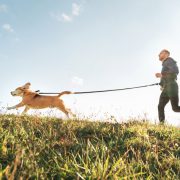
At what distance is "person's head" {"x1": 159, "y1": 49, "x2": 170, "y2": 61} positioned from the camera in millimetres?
8695

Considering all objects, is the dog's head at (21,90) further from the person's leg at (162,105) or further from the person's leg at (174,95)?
the person's leg at (174,95)

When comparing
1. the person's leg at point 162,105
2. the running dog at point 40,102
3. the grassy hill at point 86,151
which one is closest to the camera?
the grassy hill at point 86,151

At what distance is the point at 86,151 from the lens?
4.05 metres

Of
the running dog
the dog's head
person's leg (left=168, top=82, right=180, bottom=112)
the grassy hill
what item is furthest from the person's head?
the dog's head

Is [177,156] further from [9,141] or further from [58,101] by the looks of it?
[58,101]

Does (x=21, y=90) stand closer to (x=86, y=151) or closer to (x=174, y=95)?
(x=174, y=95)

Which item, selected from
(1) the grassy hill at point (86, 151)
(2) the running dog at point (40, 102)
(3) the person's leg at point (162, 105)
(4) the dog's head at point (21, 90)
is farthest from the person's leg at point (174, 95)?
(4) the dog's head at point (21, 90)

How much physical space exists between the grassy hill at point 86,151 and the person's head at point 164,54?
3.30m

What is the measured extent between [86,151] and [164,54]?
542 centimetres

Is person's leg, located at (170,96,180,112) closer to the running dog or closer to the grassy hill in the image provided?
the grassy hill

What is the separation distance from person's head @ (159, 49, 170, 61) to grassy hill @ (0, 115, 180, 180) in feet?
10.8

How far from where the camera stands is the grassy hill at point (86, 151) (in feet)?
10.9

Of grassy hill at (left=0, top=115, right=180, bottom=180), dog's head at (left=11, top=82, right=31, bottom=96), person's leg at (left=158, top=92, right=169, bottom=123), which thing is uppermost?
dog's head at (left=11, top=82, right=31, bottom=96)

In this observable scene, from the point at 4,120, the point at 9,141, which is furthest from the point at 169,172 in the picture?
the point at 4,120
